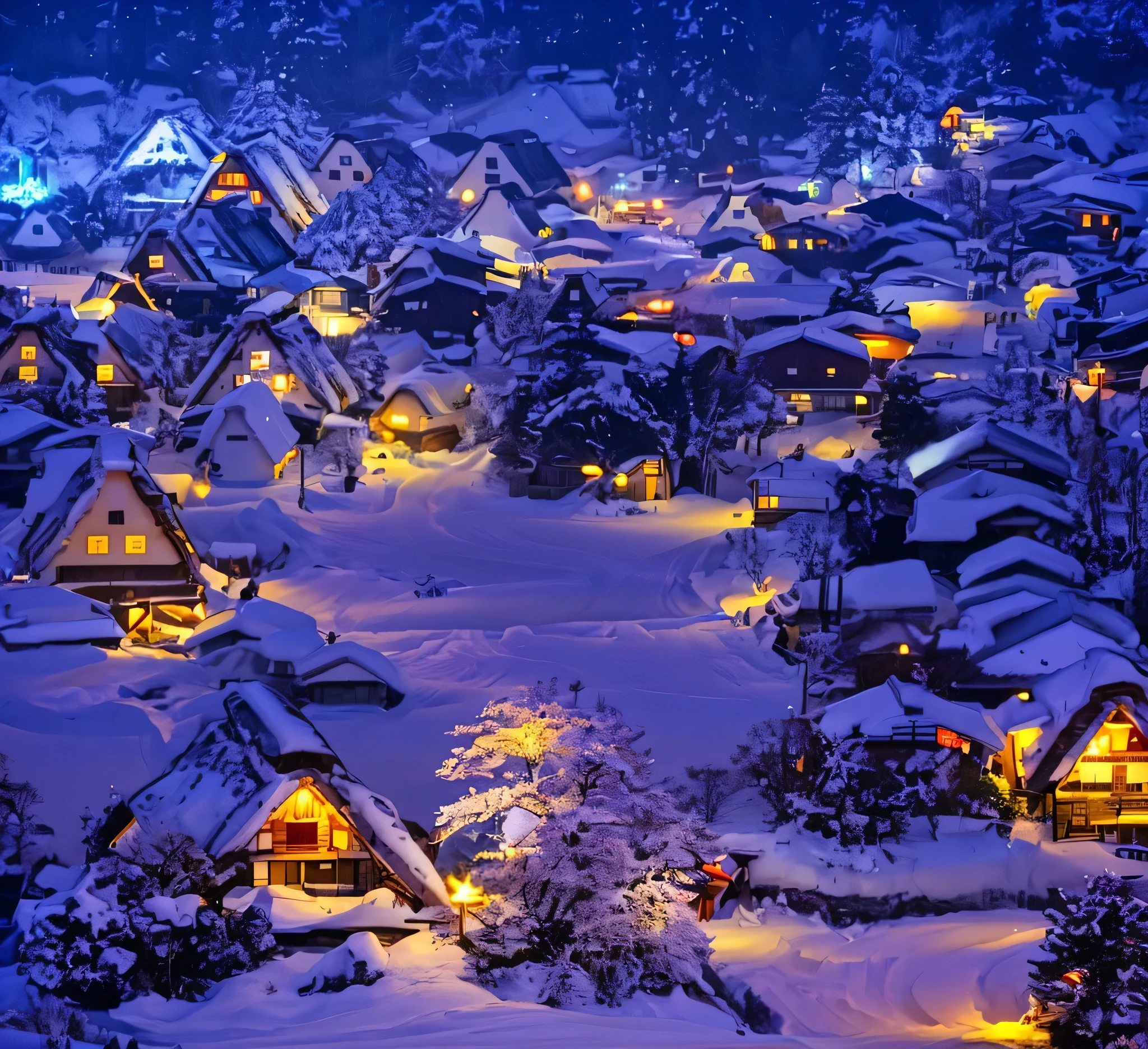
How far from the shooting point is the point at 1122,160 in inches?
2378

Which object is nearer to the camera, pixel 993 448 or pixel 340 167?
pixel 993 448

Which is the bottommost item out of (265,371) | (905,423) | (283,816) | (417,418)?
(283,816)

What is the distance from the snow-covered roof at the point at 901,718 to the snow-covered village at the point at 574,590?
0.07m

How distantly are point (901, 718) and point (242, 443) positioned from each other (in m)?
18.8

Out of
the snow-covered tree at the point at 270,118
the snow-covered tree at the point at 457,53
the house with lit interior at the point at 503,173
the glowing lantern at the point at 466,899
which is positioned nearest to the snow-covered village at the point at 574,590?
the glowing lantern at the point at 466,899

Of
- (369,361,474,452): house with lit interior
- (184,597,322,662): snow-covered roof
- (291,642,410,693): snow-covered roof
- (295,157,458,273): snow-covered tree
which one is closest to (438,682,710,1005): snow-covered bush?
(291,642,410,693): snow-covered roof

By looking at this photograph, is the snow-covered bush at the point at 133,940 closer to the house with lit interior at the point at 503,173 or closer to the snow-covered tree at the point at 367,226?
the snow-covered tree at the point at 367,226

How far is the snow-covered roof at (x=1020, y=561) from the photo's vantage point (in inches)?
1049

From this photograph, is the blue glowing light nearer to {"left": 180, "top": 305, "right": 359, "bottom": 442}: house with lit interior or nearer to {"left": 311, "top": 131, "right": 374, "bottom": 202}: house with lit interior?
{"left": 311, "top": 131, "right": 374, "bottom": 202}: house with lit interior

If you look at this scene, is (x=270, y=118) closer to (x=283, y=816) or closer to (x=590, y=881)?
(x=283, y=816)

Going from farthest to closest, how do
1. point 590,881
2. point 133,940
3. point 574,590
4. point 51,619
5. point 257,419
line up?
1. point 257,419
2. point 574,590
3. point 51,619
4. point 590,881
5. point 133,940

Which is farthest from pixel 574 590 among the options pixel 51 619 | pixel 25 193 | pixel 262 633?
pixel 25 193

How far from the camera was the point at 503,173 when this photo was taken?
60562 millimetres

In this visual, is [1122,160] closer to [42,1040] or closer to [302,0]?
[302,0]
